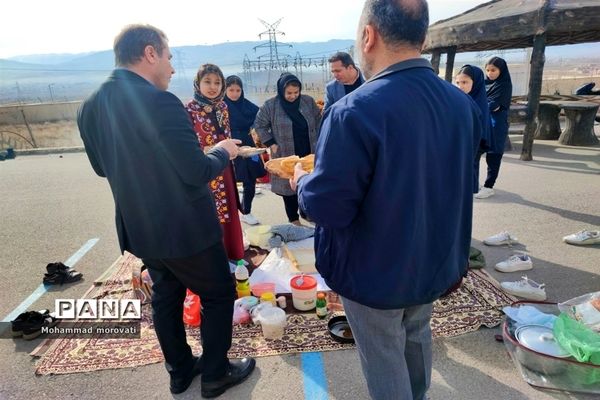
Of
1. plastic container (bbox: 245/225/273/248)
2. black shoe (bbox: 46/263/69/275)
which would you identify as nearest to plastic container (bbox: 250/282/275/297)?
plastic container (bbox: 245/225/273/248)

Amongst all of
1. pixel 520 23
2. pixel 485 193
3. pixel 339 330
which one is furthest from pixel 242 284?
pixel 520 23

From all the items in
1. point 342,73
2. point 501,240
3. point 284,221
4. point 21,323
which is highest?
point 342,73

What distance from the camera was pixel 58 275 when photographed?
13.2 ft

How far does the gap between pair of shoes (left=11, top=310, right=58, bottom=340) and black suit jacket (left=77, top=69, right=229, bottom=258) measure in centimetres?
165

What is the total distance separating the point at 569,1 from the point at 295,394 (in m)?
8.32

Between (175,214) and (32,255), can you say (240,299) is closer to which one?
(175,214)

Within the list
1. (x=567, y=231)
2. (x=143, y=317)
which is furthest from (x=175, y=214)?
(x=567, y=231)

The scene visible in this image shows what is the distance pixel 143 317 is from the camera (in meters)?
3.30

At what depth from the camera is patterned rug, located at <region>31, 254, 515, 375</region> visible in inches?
111

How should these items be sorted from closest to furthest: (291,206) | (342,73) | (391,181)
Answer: (391,181)
(342,73)
(291,206)

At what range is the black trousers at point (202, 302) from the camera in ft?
7.14

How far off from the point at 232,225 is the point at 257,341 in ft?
3.88

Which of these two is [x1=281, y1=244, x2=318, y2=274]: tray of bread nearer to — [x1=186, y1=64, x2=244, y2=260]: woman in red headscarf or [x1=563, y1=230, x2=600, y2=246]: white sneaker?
[x1=186, y1=64, x2=244, y2=260]: woman in red headscarf

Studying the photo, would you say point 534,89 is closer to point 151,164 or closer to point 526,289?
point 526,289
